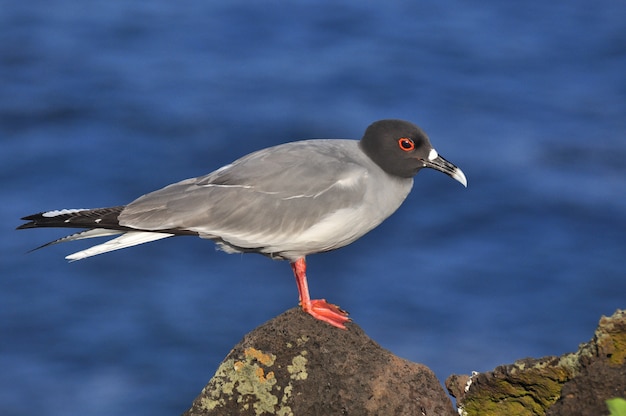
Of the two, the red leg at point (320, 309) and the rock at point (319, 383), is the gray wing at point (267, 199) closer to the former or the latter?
the red leg at point (320, 309)

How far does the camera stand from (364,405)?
7.59 metres

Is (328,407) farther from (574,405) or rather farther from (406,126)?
(406,126)

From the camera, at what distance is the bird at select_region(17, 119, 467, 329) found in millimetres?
9609

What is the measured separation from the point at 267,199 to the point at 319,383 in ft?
8.43

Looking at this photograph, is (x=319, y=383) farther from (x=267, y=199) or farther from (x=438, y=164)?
(x=438, y=164)

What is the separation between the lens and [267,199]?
984 centimetres

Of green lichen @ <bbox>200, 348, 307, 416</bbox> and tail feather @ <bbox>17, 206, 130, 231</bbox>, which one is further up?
tail feather @ <bbox>17, 206, 130, 231</bbox>

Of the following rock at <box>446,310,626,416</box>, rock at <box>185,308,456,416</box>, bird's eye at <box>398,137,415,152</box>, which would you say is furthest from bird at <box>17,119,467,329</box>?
rock at <box>446,310,626,416</box>

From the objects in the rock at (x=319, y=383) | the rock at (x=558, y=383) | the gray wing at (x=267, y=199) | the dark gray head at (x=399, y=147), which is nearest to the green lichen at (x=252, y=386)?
the rock at (x=319, y=383)

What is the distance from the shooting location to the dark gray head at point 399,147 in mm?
9852

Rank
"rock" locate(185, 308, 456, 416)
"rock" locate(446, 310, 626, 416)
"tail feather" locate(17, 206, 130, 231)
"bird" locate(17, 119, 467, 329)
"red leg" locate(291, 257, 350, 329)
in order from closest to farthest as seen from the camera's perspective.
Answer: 1. "rock" locate(446, 310, 626, 416)
2. "rock" locate(185, 308, 456, 416)
3. "red leg" locate(291, 257, 350, 329)
4. "tail feather" locate(17, 206, 130, 231)
5. "bird" locate(17, 119, 467, 329)

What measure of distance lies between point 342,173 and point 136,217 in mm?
1903

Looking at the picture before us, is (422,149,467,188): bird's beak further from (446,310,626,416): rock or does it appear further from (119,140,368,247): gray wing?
(446,310,626,416): rock

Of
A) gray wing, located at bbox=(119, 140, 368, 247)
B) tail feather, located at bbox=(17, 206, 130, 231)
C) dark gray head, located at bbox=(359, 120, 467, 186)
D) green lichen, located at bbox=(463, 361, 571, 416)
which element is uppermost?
dark gray head, located at bbox=(359, 120, 467, 186)
